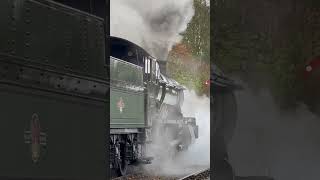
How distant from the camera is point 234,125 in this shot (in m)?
1.85

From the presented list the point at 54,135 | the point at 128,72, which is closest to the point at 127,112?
the point at 128,72

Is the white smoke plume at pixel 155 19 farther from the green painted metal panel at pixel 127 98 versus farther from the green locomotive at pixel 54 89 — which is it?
the green painted metal panel at pixel 127 98

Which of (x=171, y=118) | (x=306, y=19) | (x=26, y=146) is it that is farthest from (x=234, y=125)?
(x=171, y=118)

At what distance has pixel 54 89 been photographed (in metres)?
1.69

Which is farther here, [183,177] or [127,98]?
[127,98]

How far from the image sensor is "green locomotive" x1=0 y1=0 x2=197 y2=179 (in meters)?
1.51

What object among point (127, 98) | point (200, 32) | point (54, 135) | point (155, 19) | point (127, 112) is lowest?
point (54, 135)

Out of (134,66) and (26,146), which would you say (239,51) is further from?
(134,66)

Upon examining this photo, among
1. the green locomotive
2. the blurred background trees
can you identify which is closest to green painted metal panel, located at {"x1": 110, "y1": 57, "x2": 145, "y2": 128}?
the blurred background trees

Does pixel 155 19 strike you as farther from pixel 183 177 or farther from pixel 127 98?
pixel 127 98

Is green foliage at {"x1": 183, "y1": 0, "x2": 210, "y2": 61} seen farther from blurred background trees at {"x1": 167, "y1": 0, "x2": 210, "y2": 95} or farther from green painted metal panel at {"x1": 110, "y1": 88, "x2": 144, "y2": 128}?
green painted metal panel at {"x1": 110, "y1": 88, "x2": 144, "y2": 128}

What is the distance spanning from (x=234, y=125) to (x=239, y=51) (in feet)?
0.96

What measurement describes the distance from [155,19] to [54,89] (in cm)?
107

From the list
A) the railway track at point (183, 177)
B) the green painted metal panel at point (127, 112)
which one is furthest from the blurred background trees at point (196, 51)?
the green painted metal panel at point (127, 112)
